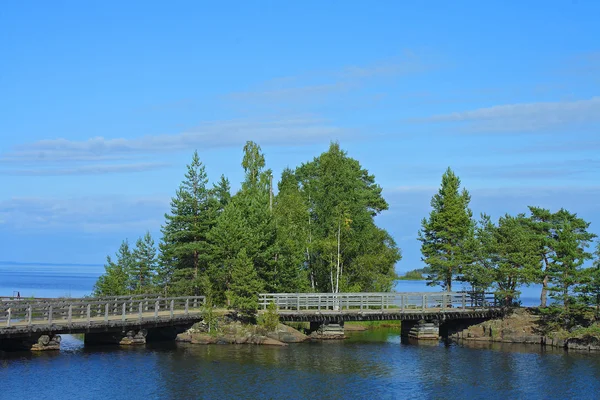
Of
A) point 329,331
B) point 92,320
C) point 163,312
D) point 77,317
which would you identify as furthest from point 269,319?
point 77,317

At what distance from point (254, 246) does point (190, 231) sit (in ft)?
22.7

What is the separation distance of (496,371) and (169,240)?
29.9 metres

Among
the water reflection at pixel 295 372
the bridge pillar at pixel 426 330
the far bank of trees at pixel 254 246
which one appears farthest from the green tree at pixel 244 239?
the bridge pillar at pixel 426 330

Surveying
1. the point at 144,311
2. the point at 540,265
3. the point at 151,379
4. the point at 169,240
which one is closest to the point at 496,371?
the point at 540,265

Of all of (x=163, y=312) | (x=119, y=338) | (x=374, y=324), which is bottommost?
(x=374, y=324)

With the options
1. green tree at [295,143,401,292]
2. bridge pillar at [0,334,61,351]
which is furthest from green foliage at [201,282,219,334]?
green tree at [295,143,401,292]

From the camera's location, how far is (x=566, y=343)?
53.8 meters

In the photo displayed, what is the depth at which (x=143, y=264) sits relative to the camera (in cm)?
6994

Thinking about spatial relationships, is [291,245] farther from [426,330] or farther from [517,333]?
[517,333]

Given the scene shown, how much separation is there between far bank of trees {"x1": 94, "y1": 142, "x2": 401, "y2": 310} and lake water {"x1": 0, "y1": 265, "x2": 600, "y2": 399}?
25.5ft

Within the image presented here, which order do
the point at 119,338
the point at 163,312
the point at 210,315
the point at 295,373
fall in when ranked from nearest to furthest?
1. the point at 295,373
2. the point at 119,338
3. the point at 210,315
4. the point at 163,312

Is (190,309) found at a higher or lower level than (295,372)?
higher

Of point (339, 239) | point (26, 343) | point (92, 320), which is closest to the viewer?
point (26, 343)

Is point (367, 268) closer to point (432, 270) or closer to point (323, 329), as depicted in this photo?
point (432, 270)
